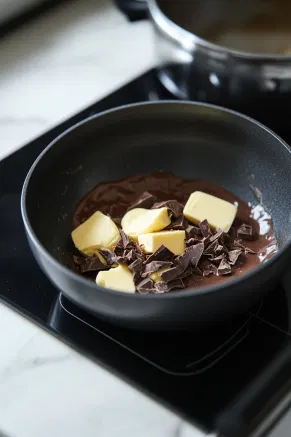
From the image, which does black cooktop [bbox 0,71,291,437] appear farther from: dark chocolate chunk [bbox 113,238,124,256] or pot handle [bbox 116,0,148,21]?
pot handle [bbox 116,0,148,21]

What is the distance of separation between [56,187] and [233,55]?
12.6 inches

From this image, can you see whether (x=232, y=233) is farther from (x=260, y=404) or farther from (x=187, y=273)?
(x=260, y=404)

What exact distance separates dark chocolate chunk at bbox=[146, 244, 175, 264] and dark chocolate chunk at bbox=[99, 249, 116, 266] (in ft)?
0.14

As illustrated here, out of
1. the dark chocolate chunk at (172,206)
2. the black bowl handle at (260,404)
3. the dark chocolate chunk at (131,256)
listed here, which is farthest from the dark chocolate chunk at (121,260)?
the black bowl handle at (260,404)

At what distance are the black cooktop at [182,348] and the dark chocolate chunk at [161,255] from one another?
89mm

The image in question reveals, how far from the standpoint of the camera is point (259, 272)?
0.62 m

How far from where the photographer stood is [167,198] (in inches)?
34.4

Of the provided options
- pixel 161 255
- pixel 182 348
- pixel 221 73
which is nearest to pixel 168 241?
pixel 161 255

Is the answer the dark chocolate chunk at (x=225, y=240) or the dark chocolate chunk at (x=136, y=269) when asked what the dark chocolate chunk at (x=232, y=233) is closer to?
the dark chocolate chunk at (x=225, y=240)

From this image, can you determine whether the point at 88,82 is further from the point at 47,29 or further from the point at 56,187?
the point at 56,187

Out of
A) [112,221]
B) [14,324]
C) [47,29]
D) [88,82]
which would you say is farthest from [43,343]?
[47,29]

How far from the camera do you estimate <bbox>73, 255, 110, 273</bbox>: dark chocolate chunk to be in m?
0.74

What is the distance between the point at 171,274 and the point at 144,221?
113mm

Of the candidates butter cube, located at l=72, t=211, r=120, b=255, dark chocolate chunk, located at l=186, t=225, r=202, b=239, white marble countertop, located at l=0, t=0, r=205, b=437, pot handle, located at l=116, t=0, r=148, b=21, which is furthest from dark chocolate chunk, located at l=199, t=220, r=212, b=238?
pot handle, located at l=116, t=0, r=148, b=21
